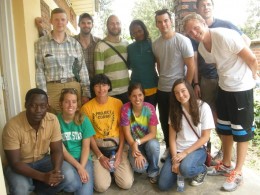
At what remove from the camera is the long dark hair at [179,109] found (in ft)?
11.0

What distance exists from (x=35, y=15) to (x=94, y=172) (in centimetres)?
224

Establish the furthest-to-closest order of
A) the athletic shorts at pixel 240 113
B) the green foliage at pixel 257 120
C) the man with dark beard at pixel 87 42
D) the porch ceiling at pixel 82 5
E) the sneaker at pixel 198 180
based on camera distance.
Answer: the porch ceiling at pixel 82 5, the green foliage at pixel 257 120, the man with dark beard at pixel 87 42, the sneaker at pixel 198 180, the athletic shorts at pixel 240 113

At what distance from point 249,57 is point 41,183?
2626mm

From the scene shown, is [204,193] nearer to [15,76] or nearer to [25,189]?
[25,189]

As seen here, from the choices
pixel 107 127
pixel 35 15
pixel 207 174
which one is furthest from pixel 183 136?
pixel 35 15

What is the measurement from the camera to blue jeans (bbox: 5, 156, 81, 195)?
9.15 ft

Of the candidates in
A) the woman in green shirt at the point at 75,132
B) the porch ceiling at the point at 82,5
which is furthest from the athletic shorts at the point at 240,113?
the porch ceiling at the point at 82,5

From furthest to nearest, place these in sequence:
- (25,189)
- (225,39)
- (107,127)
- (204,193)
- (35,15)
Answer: (35,15)
(107,127)
(204,193)
(225,39)
(25,189)

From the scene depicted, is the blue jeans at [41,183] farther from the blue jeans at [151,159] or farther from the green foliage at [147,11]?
the green foliage at [147,11]

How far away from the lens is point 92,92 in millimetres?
3826

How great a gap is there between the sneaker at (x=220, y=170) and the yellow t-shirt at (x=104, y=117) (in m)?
1.31

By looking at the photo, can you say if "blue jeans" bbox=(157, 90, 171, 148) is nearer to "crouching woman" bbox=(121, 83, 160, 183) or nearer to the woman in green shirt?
"crouching woman" bbox=(121, 83, 160, 183)

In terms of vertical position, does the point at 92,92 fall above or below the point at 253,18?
below

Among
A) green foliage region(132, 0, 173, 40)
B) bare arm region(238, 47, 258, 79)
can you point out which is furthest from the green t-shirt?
green foliage region(132, 0, 173, 40)
